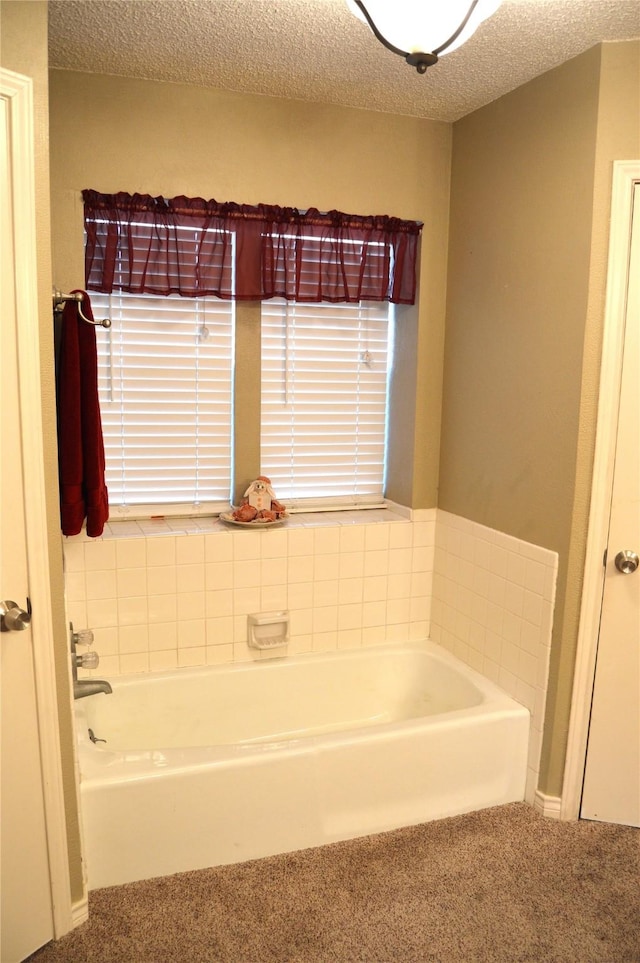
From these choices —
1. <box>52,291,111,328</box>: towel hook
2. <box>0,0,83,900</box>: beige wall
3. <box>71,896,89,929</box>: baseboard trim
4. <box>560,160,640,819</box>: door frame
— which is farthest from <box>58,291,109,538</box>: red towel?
<box>560,160,640,819</box>: door frame

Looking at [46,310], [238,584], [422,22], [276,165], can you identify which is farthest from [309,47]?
[238,584]

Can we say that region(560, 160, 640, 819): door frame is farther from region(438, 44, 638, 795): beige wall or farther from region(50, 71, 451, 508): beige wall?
region(50, 71, 451, 508): beige wall

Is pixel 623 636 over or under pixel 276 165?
under

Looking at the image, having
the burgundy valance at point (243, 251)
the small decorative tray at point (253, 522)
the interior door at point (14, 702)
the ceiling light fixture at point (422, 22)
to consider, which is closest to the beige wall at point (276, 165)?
the burgundy valance at point (243, 251)

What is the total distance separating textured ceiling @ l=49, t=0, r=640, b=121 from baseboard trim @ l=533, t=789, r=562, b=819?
8.24 ft

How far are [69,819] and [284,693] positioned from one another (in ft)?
3.59

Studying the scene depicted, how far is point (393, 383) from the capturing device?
3.27 m

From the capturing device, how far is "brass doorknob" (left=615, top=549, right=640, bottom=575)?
2.40 meters

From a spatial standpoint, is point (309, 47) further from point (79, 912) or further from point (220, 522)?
point (79, 912)

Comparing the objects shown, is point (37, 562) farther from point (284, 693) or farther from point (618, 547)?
point (618, 547)

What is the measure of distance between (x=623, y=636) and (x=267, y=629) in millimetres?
1342

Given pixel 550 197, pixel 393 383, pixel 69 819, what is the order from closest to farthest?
pixel 69 819, pixel 550 197, pixel 393 383

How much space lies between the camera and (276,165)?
9.29ft

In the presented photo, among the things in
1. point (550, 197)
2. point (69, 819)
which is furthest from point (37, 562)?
point (550, 197)
